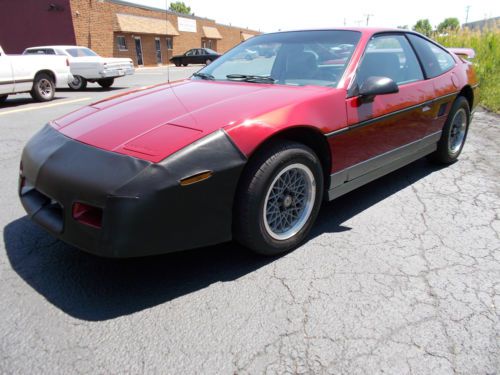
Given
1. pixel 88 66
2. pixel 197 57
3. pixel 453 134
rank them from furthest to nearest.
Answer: pixel 197 57 < pixel 88 66 < pixel 453 134

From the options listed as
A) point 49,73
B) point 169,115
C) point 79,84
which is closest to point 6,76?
point 49,73

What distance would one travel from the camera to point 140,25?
2967 cm

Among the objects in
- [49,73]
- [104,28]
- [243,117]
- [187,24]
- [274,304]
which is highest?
[187,24]

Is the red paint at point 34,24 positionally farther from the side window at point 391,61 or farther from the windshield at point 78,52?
the side window at point 391,61

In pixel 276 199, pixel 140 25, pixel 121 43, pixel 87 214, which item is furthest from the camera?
pixel 140 25

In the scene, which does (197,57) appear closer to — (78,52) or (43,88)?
(78,52)

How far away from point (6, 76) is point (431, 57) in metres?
8.81

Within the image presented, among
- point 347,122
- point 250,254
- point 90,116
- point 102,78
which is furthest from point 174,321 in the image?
point 102,78

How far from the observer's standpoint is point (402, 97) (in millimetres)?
3242

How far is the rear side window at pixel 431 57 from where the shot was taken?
3751 mm

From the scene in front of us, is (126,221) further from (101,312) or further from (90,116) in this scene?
(90,116)

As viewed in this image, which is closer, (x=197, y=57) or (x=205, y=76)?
(x=205, y=76)

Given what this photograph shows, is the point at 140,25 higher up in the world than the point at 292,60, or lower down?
higher up

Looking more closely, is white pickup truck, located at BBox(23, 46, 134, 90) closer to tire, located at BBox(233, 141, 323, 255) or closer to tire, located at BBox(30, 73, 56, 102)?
tire, located at BBox(30, 73, 56, 102)
